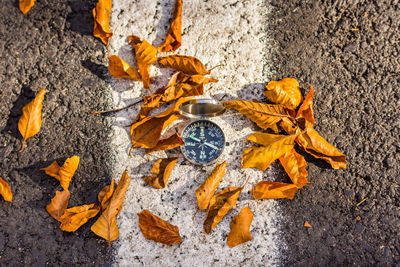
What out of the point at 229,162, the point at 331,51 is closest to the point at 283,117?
the point at 229,162

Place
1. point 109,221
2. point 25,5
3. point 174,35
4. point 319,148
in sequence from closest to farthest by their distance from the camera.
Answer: point 109,221 < point 319,148 < point 174,35 < point 25,5

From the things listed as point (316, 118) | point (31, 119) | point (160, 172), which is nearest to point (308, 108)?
point (316, 118)

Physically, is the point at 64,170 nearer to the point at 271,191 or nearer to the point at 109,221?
the point at 109,221

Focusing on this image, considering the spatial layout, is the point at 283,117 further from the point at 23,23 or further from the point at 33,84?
the point at 23,23

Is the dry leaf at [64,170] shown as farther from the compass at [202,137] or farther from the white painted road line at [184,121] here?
the compass at [202,137]

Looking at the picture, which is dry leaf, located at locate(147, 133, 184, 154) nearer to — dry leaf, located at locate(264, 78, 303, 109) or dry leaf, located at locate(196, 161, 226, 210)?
dry leaf, located at locate(196, 161, 226, 210)

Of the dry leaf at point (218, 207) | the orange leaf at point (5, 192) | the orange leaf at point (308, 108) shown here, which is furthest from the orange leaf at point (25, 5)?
the orange leaf at point (308, 108)
